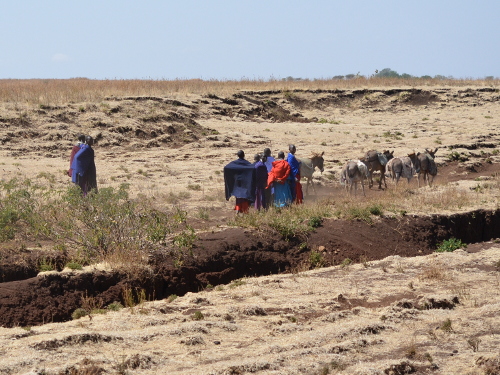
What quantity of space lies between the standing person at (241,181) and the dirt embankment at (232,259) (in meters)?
1.82

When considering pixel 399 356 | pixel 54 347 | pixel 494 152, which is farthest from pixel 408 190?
pixel 54 347

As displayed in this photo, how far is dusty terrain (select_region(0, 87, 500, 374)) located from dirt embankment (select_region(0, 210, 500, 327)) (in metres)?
0.03

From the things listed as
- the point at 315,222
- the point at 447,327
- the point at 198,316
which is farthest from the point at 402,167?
the point at 198,316

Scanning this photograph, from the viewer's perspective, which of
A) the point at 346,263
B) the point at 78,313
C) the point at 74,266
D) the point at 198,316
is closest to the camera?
the point at 198,316

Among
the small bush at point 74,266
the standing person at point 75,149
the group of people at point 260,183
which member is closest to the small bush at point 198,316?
the small bush at point 74,266

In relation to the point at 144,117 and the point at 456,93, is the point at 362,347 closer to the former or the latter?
the point at 144,117

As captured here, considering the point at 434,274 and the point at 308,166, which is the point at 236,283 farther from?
the point at 308,166

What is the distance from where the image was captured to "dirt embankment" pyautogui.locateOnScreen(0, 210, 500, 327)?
10125mm

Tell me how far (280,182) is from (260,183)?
16.9 inches

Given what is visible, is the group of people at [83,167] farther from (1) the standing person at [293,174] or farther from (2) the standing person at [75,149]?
(1) the standing person at [293,174]

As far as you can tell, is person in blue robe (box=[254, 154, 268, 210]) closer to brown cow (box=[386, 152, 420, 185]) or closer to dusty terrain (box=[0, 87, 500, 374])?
dusty terrain (box=[0, 87, 500, 374])

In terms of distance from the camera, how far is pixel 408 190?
18734 mm

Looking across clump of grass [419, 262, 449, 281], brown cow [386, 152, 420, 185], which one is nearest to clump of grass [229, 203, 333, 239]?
clump of grass [419, 262, 449, 281]

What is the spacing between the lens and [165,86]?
33.1m
